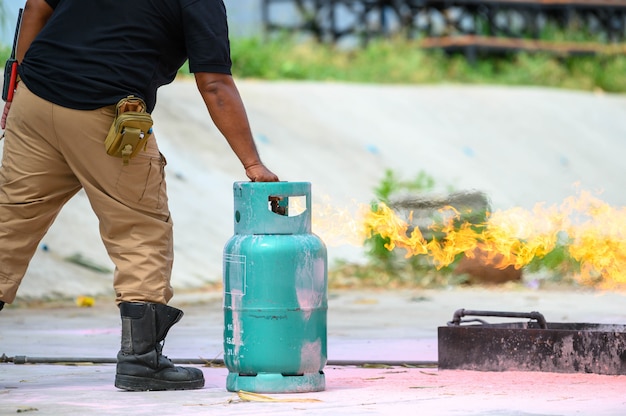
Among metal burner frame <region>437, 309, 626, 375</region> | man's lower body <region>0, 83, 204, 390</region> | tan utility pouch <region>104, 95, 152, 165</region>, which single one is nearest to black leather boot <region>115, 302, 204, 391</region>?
man's lower body <region>0, 83, 204, 390</region>

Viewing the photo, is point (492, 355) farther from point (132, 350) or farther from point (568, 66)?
point (568, 66)

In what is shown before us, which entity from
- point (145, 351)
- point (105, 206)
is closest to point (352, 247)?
point (145, 351)

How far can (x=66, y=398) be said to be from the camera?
5070mm

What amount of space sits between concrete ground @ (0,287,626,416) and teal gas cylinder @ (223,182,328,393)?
0.11 metres

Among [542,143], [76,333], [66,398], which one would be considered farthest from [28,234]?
[542,143]

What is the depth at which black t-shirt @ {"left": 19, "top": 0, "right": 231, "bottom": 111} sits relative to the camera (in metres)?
5.18

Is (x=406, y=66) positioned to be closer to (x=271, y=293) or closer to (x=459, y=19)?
(x=459, y=19)

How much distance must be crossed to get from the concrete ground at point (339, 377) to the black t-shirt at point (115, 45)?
1.20 meters

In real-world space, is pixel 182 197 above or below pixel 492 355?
above

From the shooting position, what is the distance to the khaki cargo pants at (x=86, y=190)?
17.1 ft

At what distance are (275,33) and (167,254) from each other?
19.5 meters

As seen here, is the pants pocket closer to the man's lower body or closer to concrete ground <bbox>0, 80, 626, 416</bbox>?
the man's lower body

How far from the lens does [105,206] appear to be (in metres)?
5.21

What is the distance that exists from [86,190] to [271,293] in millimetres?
824
